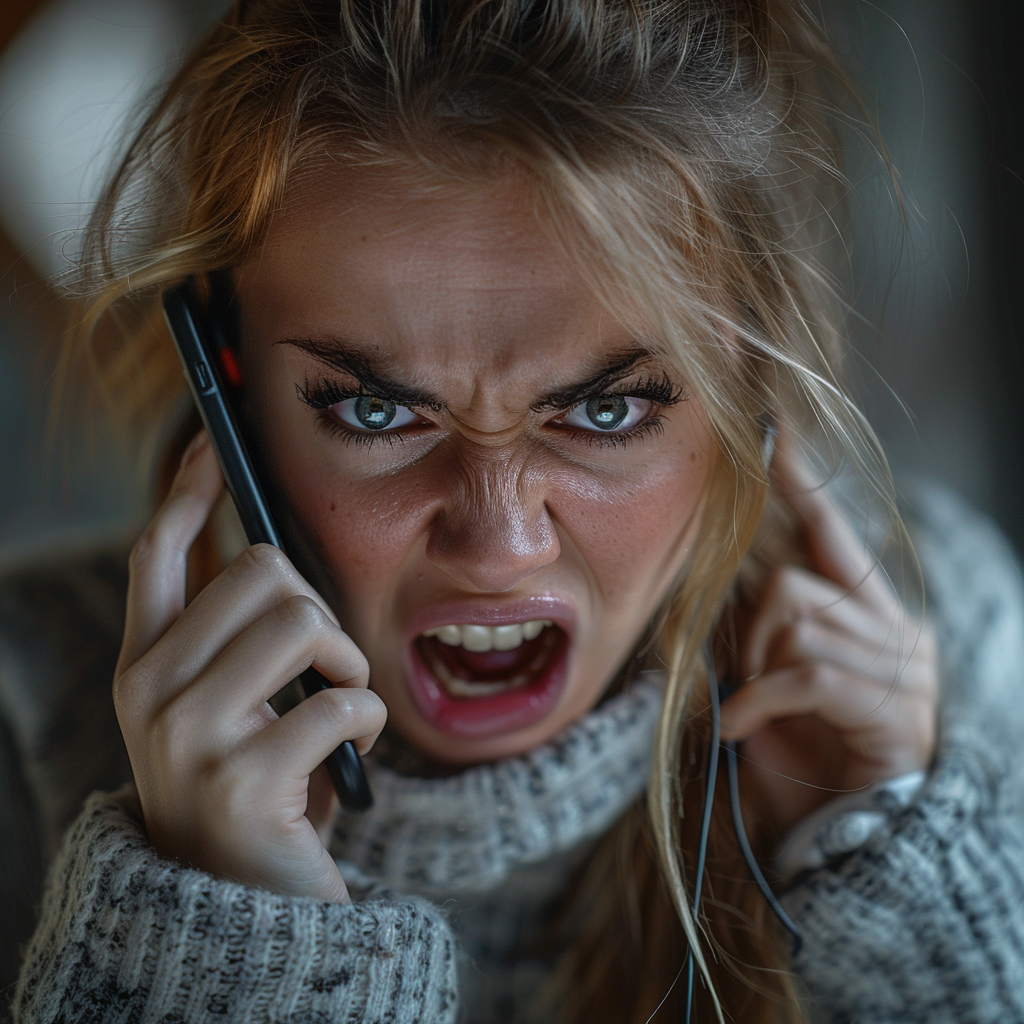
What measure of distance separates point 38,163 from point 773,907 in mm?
1124

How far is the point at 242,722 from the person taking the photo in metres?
0.59

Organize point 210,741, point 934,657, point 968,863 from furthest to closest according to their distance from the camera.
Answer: point 934,657
point 968,863
point 210,741

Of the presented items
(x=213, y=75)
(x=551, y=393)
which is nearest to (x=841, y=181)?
(x=551, y=393)

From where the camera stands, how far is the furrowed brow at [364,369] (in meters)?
0.59

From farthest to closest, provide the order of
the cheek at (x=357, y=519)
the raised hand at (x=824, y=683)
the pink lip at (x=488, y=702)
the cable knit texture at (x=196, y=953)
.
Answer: the raised hand at (x=824, y=683) → the pink lip at (x=488, y=702) → the cheek at (x=357, y=519) → the cable knit texture at (x=196, y=953)

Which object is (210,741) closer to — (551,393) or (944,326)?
(551,393)

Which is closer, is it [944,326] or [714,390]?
[714,390]

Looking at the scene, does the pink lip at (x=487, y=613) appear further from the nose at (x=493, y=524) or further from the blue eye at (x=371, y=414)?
the blue eye at (x=371, y=414)

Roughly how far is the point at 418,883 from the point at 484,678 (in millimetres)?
209

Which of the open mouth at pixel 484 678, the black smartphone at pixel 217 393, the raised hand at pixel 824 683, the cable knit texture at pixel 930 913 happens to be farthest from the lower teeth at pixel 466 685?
the cable knit texture at pixel 930 913

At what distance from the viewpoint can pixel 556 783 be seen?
0.81m

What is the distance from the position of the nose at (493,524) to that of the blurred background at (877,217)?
0.33m

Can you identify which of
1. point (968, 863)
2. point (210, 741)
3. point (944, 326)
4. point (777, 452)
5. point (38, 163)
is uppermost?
point (38, 163)

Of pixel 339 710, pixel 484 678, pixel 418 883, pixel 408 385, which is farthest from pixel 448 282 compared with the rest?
pixel 418 883
